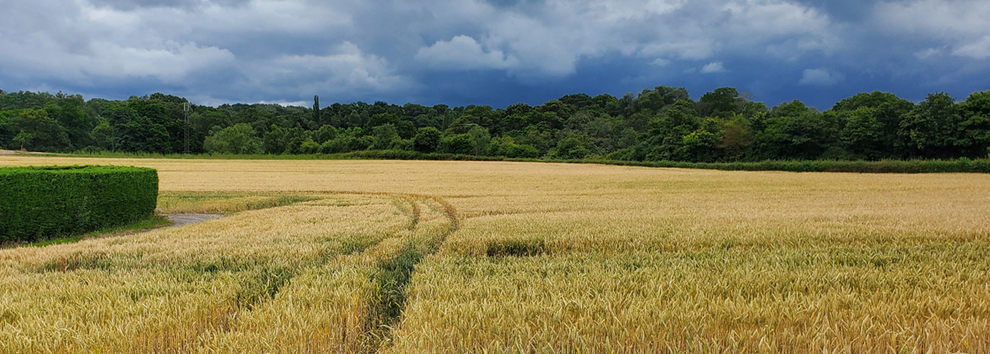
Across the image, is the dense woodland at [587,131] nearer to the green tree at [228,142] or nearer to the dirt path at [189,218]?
the green tree at [228,142]

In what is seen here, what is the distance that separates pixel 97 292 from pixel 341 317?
265 cm

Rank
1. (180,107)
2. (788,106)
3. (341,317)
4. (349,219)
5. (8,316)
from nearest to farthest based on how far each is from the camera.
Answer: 1. (341,317)
2. (8,316)
3. (349,219)
4. (788,106)
5. (180,107)

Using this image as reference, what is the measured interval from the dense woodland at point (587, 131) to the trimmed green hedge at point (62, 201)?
74045mm

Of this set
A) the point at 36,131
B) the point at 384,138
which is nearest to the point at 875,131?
the point at 384,138

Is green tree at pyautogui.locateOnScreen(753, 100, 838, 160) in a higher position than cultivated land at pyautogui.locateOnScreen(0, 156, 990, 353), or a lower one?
higher

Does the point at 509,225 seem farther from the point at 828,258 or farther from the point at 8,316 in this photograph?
the point at 8,316

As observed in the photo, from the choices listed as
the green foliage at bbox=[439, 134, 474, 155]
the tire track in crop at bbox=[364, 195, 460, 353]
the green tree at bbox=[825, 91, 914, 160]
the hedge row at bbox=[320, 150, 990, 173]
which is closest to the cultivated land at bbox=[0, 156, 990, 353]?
the tire track in crop at bbox=[364, 195, 460, 353]

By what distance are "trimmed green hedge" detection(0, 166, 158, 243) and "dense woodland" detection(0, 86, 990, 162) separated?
7405cm

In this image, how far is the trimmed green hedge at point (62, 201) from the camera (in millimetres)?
10828

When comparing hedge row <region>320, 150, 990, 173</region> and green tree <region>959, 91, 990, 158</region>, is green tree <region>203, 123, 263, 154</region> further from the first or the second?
green tree <region>959, 91, 990, 158</region>

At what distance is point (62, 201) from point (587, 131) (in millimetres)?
103100

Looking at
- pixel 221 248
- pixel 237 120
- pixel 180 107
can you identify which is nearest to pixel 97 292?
pixel 221 248

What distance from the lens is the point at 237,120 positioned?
129750 mm

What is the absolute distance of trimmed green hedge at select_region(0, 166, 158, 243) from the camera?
10828 mm
